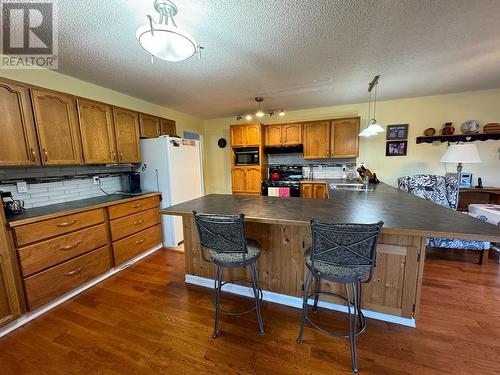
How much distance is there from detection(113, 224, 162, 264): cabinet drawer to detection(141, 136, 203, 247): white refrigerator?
0.58 feet

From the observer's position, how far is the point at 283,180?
4.63m

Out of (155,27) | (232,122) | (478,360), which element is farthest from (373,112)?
(155,27)

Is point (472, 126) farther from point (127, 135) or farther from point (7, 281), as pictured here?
point (7, 281)

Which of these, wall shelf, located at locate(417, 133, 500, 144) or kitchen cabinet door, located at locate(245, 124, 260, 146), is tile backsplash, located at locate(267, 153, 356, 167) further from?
wall shelf, located at locate(417, 133, 500, 144)

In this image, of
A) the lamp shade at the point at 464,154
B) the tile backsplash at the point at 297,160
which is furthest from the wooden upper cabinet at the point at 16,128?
the lamp shade at the point at 464,154

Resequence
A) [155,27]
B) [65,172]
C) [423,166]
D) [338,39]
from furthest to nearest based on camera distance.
Result: [423,166]
[65,172]
[338,39]
[155,27]

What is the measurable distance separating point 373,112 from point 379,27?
9.17 feet

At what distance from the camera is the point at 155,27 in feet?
3.71

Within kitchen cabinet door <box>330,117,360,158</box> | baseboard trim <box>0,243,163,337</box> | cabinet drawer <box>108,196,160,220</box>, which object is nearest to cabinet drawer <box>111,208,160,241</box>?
cabinet drawer <box>108,196,160,220</box>

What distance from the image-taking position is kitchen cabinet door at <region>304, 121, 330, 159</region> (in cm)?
421

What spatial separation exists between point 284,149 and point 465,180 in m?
3.31

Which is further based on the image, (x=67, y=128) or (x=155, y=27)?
(x=67, y=128)

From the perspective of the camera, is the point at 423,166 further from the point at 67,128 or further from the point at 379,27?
the point at 67,128

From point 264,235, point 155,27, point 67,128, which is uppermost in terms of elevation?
point 155,27
